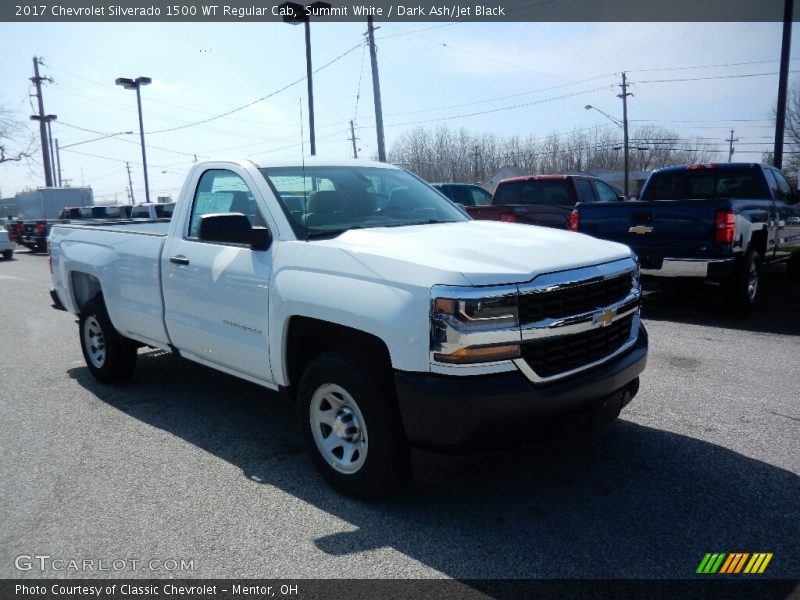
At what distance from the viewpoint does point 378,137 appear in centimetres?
2180

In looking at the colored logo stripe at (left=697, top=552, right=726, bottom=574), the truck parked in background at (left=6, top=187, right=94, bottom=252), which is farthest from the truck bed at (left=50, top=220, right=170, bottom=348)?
the truck parked in background at (left=6, top=187, right=94, bottom=252)

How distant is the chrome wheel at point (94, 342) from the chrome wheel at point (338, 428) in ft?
10.4

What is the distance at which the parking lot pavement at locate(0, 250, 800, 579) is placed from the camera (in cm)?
295

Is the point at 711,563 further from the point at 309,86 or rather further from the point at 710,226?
the point at 309,86

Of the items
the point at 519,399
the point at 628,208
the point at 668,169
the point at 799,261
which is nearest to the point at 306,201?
the point at 519,399

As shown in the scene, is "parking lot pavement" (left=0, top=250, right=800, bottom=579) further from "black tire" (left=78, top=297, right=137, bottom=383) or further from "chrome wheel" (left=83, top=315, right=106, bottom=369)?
"chrome wheel" (left=83, top=315, right=106, bottom=369)

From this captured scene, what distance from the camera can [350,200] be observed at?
168 inches

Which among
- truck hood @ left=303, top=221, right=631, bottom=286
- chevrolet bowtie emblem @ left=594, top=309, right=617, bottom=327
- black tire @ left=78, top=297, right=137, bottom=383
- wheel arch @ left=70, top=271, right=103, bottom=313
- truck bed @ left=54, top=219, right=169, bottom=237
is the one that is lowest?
black tire @ left=78, top=297, right=137, bottom=383

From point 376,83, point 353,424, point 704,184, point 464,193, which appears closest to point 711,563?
point 353,424

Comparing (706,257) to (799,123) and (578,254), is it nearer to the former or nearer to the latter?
(578,254)

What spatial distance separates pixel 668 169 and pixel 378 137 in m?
13.0

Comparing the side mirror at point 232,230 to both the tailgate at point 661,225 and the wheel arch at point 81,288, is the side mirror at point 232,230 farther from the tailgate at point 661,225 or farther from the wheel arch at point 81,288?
the tailgate at point 661,225

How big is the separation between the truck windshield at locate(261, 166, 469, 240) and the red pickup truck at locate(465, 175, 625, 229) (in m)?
6.43

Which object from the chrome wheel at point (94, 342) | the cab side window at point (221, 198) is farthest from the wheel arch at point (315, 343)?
the chrome wheel at point (94, 342)
